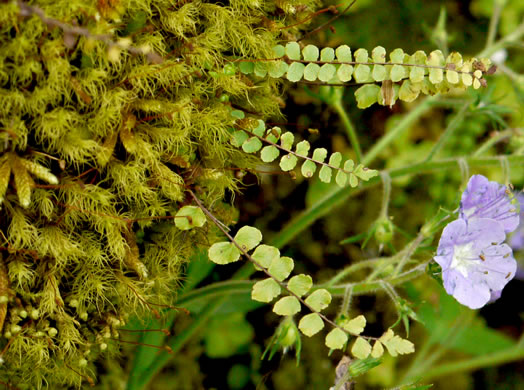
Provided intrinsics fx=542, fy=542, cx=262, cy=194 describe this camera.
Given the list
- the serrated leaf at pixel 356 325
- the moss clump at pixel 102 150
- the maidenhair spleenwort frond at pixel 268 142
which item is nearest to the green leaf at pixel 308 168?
the maidenhair spleenwort frond at pixel 268 142

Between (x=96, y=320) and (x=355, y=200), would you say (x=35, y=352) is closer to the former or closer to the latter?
(x=96, y=320)

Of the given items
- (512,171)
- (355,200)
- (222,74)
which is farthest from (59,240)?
(512,171)

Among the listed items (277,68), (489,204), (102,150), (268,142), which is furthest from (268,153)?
(489,204)

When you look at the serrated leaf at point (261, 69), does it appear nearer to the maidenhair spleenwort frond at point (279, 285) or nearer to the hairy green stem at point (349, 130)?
the maidenhair spleenwort frond at point (279, 285)

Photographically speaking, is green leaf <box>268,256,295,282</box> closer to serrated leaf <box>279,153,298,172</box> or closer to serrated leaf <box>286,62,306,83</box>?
serrated leaf <box>279,153,298,172</box>

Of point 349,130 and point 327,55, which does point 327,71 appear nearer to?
point 327,55
